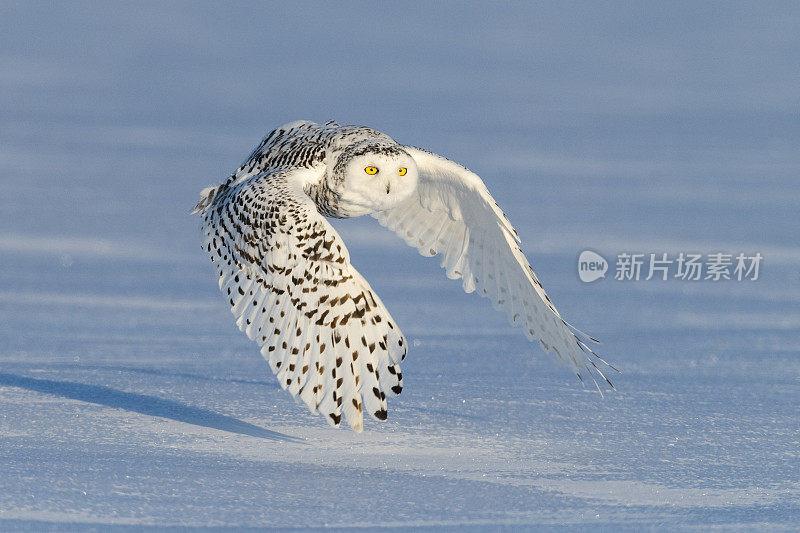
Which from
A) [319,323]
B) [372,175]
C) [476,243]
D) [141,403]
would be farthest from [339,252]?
[141,403]

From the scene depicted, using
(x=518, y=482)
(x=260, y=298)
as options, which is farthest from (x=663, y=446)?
(x=260, y=298)

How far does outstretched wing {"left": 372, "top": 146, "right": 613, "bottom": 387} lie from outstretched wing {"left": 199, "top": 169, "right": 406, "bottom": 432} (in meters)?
1.50

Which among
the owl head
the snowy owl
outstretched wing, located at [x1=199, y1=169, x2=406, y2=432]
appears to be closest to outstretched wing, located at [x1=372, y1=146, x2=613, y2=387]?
the snowy owl

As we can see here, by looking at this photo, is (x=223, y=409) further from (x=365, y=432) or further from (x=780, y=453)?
(x=780, y=453)

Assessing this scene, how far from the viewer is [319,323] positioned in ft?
22.0

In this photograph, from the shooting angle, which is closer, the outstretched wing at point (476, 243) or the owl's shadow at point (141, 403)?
the outstretched wing at point (476, 243)

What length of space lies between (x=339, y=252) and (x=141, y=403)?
3.42 metres

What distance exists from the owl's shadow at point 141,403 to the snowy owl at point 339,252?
169cm

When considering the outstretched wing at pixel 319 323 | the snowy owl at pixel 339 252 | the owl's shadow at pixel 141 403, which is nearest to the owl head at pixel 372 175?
the snowy owl at pixel 339 252

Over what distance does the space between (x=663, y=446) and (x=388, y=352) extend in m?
2.66

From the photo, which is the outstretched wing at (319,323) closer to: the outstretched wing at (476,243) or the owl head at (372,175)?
the owl head at (372,175)

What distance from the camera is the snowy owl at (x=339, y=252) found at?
6688 millimetres

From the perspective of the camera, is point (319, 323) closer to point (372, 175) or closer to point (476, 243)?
point (372, 175)

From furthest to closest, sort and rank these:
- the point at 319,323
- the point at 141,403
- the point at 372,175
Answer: the point at 141,403
the point at 372,175
the point at 319,323
